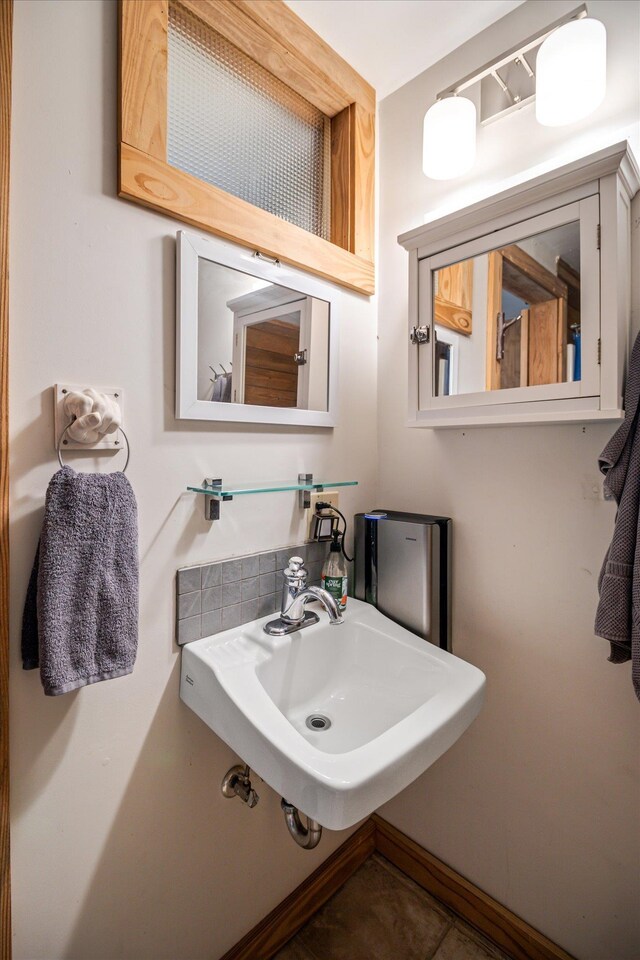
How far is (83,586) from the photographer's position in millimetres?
749

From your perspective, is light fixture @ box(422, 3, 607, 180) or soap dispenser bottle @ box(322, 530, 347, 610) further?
soap dispenser bottle @ box(322, 530, 347, 610)

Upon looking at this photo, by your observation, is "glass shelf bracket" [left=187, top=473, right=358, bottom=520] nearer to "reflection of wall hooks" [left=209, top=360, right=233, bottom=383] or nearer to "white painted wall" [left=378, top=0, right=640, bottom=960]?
"reflection of wall hooks" [left=209, top=360, right=233, bottom=383]

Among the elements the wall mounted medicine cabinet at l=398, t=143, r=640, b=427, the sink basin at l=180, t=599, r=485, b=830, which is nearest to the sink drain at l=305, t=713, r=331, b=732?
the sink basin at l=180, t=599, r=485, b=830

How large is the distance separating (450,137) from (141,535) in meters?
1.23

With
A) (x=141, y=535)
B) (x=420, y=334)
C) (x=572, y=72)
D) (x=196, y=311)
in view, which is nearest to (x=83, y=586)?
(x=141, y=535)

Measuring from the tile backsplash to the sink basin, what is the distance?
30 mm

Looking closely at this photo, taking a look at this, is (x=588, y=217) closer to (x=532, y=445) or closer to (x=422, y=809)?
(x=532, y=445)

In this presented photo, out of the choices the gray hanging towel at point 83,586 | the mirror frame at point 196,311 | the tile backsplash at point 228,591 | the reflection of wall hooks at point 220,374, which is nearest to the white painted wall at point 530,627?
the mirror frame at point 196,311

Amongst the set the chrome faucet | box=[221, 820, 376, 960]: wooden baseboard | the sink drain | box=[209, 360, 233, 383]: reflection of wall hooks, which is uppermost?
box=[209, 360, 233, 383]: reflection of wall hooks

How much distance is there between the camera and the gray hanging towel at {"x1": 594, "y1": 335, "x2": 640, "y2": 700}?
Answer: 0.84m

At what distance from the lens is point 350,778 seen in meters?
Result: 0.67

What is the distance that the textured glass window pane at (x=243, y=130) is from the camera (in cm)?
102

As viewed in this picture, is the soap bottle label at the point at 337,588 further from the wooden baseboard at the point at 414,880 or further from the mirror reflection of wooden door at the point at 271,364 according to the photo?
the wooden baseboard at the point at 414,880

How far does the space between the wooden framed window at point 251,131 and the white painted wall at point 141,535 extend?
0.18 feet
